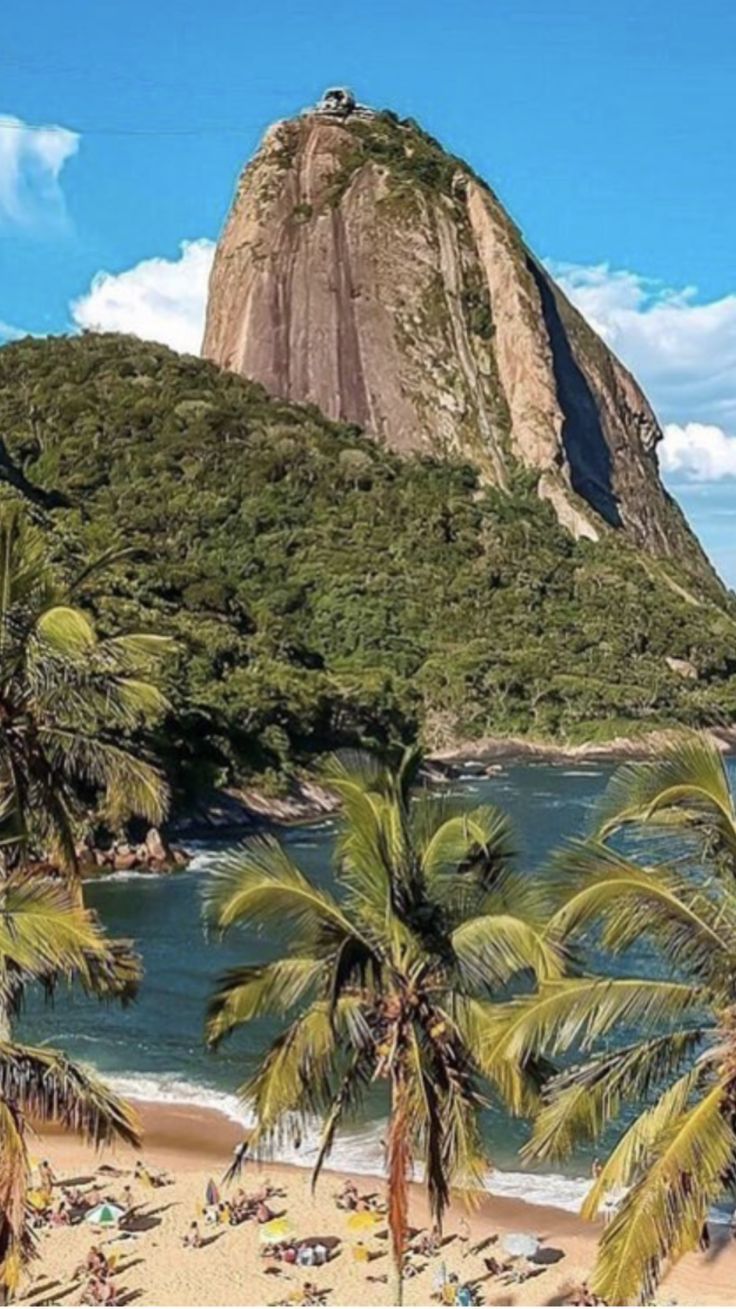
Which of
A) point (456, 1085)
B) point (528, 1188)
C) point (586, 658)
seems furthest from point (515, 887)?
point (586, 658)

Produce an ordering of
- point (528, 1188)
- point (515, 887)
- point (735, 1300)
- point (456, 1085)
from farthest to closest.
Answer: point (528, 1188) < point (735, 1300) < point (515, 887) < point (456, 1085)

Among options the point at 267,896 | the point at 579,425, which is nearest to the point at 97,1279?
the point at 267,896

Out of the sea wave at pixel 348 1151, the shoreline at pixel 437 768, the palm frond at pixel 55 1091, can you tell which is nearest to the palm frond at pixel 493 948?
the palm frond at pixel 55 1091

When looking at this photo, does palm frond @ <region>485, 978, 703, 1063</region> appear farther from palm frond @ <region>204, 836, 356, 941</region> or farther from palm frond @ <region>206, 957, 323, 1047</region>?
palm frond @ <region>206, 957, 323, 1047</region>

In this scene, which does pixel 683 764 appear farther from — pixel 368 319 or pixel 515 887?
pixel 368 319

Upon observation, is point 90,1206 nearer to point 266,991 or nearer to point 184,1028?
point 184,1028

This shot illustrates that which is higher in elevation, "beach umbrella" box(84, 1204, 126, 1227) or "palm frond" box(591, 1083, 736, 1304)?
"palm frond" box(591, 1083, 736, 1304)

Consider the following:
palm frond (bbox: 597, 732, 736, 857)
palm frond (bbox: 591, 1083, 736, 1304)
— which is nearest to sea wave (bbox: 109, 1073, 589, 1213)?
palm frond (bbox: 597, 732, 736, 857)
